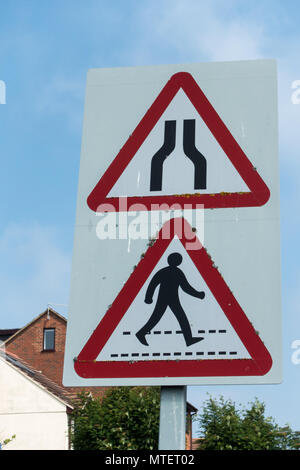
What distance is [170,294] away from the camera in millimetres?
2633

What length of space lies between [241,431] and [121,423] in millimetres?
4716

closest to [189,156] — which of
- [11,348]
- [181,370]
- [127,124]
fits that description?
[127,124]

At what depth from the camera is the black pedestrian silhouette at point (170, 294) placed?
2.60 meters

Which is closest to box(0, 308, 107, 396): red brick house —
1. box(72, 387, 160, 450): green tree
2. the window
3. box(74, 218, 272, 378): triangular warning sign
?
the window

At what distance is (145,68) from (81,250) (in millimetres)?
823

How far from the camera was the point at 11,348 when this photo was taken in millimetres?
40000

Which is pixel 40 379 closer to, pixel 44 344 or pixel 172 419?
pixel 44 344

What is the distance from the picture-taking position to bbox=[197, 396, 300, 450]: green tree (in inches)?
1163

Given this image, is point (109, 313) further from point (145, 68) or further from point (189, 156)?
point (145, 68)

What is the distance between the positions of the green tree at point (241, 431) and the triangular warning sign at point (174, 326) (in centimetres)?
2758

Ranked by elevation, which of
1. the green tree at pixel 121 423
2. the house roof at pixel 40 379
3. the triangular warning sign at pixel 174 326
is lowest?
the triangular warning sign at pixel 174 326

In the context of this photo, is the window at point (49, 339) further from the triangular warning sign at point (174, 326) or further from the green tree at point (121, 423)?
the triangular warning sign at point (174, 326)

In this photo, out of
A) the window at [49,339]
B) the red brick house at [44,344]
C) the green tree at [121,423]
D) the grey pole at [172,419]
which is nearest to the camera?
the grey pole at [172,419]

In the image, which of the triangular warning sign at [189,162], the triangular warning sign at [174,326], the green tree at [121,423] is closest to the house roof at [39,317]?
the green tree at [121,423]
